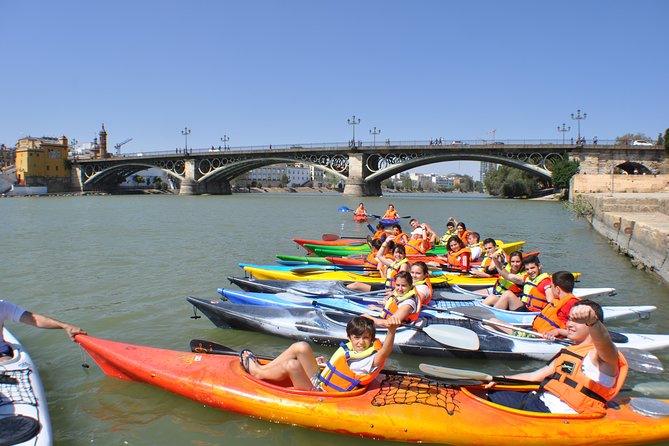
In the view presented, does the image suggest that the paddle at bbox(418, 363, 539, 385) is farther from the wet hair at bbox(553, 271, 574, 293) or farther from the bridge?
the bridge

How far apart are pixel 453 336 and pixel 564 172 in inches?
1799

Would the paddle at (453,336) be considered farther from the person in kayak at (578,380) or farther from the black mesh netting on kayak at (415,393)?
the person in kayak at (578,380)

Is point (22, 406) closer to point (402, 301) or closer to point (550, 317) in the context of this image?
point (402, 301)

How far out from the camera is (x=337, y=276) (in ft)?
32.0

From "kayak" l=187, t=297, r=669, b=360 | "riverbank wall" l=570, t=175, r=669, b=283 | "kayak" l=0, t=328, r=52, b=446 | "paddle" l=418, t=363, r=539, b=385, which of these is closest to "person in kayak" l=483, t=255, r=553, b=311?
"kayak" l=187, t=297, r=669, b=360

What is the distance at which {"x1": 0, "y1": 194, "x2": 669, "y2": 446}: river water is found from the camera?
16.1ft

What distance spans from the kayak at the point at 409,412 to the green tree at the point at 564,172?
46.6m

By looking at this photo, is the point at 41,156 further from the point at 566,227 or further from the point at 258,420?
the point at 258,420

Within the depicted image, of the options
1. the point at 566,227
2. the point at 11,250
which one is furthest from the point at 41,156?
the point at 566,227

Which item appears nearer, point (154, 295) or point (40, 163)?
point (154, 295)

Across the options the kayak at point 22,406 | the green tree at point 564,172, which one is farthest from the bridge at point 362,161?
the kayak at point 22,406

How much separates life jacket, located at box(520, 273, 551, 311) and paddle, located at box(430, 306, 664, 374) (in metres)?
0.58

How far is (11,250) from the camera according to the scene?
53.9ft

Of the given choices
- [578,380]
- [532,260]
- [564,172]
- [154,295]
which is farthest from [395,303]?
[564,172]
